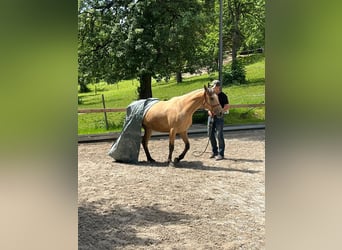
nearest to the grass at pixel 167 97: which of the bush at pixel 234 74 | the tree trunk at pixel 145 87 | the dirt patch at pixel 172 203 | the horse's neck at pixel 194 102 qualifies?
the bush at pixel 234 74

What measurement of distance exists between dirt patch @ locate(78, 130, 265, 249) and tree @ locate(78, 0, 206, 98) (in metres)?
3.98

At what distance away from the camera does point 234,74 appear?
1816 centimetres

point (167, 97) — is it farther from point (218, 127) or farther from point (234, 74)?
point (218, 127)

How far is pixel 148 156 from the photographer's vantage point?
24.5 ft

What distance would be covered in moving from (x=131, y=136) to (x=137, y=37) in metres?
4.91

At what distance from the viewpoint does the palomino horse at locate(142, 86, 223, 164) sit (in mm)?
6844

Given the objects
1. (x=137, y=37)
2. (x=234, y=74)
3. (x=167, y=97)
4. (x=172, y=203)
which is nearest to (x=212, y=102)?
(x=172, y=203)

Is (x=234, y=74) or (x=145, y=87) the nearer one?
(x=145, y=87)

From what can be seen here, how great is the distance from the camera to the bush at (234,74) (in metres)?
17.9
